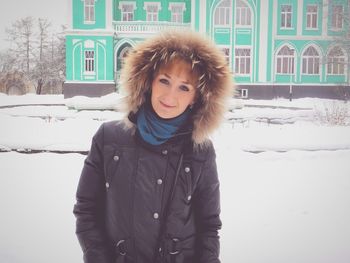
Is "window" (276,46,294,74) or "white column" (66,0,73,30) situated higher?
"white column" (66,0,73,30)

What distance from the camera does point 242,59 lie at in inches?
268

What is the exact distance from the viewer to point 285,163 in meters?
2.63

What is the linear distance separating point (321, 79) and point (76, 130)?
9.49 ft

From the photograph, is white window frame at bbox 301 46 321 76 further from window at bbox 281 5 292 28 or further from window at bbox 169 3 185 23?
window at bbox 169 3 185 23

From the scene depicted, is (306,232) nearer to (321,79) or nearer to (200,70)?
(200,70)

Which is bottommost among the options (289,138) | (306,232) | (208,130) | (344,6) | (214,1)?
(306,232)

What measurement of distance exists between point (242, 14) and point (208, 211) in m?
5.88

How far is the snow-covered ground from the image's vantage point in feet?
4.95

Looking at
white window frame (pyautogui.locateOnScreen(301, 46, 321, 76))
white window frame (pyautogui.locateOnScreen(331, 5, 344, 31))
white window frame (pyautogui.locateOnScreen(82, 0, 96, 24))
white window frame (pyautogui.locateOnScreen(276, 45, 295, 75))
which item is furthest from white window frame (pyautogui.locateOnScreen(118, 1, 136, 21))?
white window frame (pyautogui.locateOnScreen(331, 5, 344, 31))

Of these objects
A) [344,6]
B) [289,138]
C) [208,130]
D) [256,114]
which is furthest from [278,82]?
[208,130]

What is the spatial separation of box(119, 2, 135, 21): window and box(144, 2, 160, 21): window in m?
0.33

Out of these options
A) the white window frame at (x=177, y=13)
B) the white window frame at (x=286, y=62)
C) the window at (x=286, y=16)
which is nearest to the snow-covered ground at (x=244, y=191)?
the white window frame at (x=286, y=62)

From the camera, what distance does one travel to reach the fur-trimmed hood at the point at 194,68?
0.83 metres

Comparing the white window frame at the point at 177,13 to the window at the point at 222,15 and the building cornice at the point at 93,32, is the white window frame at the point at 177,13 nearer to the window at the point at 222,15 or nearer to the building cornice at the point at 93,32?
the window at the point at 222,15
